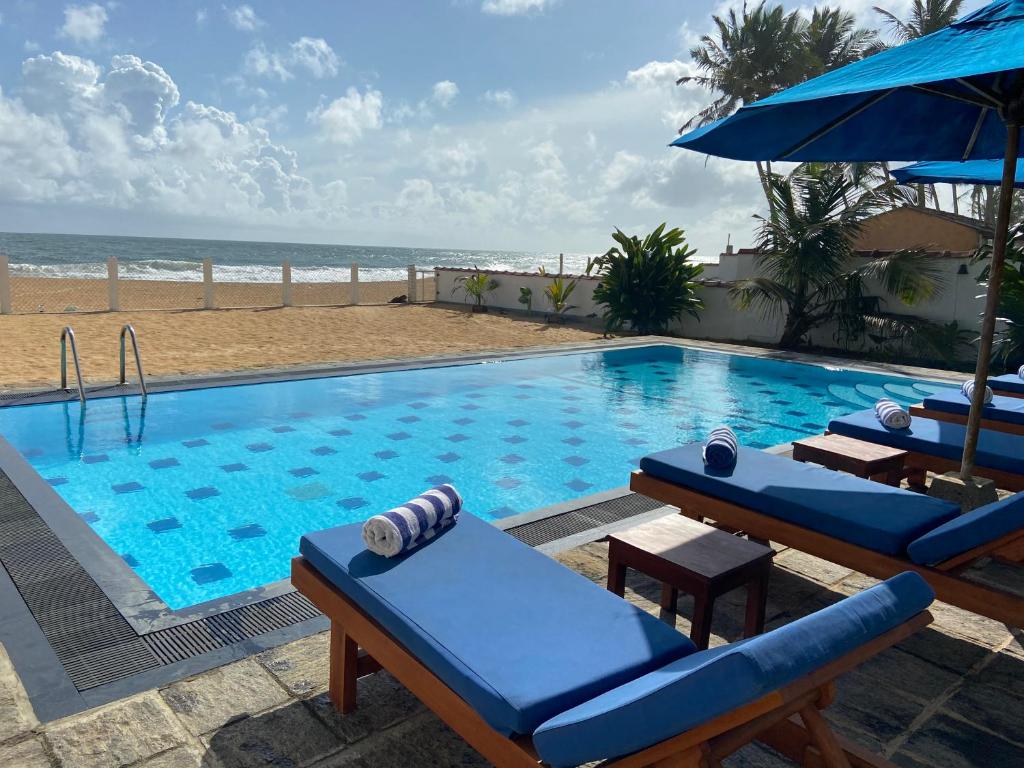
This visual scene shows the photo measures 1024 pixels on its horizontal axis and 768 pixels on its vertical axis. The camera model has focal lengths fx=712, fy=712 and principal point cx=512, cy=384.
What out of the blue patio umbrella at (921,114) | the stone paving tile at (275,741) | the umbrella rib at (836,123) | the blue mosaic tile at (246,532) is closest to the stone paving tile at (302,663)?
the stone paving tile at (275,741)

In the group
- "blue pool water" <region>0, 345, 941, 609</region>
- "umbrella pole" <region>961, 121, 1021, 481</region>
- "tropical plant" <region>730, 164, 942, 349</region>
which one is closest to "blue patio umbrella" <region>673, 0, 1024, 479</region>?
"umbrella pole" <region>961, 121, 1021, 481</region>

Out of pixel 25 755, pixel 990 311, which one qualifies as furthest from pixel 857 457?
pixel 25 755

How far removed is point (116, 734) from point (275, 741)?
51 centimetres

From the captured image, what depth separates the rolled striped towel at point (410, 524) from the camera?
2.52 m

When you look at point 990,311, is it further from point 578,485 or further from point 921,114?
point 578,485

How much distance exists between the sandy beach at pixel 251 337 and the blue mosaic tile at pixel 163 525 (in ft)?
14.3

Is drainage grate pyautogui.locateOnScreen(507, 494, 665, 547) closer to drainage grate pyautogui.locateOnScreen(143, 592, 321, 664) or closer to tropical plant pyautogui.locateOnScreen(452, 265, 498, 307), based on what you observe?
drainage grate pyautogui.locateOnScreen(143, 592, 321, 664)

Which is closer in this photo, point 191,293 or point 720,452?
point 720,452

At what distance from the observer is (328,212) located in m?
40.2

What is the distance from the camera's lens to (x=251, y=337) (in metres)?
13.3

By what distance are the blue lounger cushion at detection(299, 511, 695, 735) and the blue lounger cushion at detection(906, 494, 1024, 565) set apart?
1299mm

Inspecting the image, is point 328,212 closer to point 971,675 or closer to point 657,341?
point 657,341

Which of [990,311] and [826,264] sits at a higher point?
[826,264]

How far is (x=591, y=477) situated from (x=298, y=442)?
2.86 m
